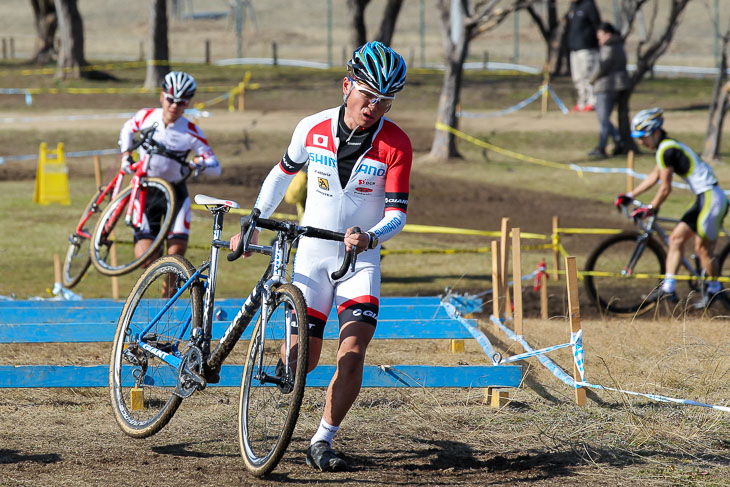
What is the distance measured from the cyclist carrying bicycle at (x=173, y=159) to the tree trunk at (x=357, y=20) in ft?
101

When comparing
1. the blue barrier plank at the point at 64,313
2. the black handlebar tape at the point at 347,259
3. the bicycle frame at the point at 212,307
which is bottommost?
the blue barrier plank at the point at 64,313

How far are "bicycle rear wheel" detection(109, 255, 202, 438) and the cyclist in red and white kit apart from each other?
620 millimetres

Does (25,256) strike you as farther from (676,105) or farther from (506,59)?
(506,59)

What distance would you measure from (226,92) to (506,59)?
2348 centimetres

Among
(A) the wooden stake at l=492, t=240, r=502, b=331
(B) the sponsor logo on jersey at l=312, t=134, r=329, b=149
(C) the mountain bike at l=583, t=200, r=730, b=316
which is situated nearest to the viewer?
(B) the sponsor logo on jersey at l=312, t=134, r=329, b=149

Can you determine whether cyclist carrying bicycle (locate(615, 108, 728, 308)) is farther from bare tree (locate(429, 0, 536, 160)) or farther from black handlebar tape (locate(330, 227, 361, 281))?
bare tree (locate(429, 0, 536, 160))

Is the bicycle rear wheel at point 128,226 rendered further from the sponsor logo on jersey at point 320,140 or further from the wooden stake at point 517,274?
the sponsor logo on jersey at point 320,140

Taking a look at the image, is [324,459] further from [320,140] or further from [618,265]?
[618,265]

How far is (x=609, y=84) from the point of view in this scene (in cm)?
2455

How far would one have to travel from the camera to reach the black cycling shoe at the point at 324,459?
5.36 metres

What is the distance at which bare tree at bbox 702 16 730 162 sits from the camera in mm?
22297

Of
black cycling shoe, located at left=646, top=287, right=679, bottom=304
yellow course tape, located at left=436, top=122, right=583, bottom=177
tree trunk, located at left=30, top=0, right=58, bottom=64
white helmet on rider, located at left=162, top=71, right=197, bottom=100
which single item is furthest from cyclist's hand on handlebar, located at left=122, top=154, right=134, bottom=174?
tree trunk, located at left=30, top=0, right=58, bottom=64

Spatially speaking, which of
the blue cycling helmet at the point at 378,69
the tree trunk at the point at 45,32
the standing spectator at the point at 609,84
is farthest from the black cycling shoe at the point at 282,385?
the tree trunk at the point at 45,32

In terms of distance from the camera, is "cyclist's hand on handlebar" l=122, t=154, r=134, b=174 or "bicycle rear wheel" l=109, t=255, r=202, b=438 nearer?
"bicycle rear wheel" l=109, t=255, r=202, b=438
